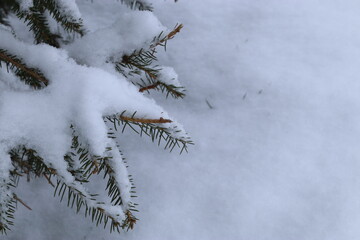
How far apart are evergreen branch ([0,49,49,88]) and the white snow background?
3.36 ft

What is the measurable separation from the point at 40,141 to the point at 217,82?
173 centimetres

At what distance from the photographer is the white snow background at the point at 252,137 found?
6.16ft

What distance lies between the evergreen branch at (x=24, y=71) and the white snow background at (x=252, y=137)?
1025mm

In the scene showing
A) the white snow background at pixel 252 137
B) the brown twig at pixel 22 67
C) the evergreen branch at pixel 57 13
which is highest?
the evergreen branch at pixel 57 13

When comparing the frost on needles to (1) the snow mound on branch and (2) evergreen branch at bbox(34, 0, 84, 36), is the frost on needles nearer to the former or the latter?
(1) the snow mound on branch

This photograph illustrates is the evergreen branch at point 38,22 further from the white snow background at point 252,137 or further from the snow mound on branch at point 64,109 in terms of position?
the white snow background at point 252,137

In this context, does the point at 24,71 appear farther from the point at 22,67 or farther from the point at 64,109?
the point at 64,109

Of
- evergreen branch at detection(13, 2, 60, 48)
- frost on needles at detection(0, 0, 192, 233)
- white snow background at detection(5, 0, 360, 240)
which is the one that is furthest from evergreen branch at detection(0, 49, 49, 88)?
white snow background at detection(5, 0, 360, 240)

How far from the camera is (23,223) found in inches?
73.2

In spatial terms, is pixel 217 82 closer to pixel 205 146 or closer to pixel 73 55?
pixel 205 146

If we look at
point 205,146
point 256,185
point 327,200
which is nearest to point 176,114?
point 205,146

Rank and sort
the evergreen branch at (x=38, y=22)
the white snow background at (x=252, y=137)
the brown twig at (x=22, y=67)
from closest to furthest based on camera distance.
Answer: the brown twig at (x=22, y=67) → the evergreen branch at (x=38, y=22) → the white snow background at (x=252, y=137)

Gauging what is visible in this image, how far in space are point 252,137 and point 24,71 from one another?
1.53 meters

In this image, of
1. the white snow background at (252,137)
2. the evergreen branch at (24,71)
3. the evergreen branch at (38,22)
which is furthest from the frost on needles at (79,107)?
the white snow background at (252,137)
